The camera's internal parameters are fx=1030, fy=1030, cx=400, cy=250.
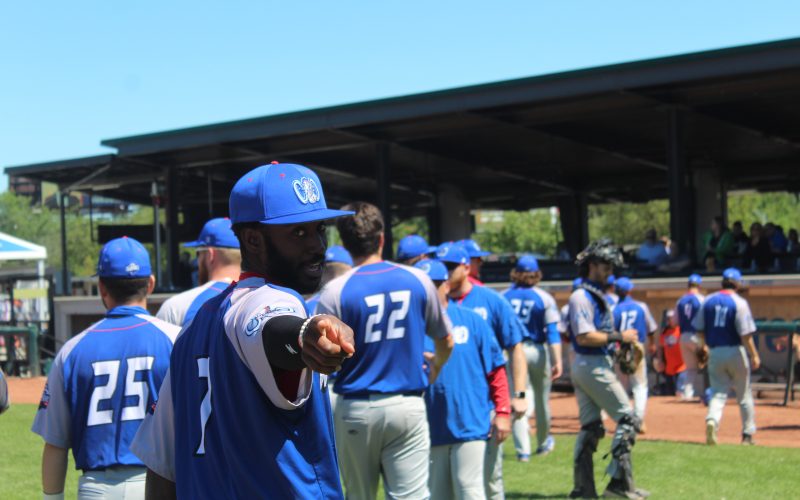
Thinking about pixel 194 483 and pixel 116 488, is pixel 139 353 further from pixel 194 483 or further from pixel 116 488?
pixel 194 483

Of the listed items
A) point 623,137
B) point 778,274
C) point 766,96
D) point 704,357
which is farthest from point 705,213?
point 704,357

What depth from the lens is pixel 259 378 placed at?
2.55 m

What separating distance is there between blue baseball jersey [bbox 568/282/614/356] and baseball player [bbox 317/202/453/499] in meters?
3.22

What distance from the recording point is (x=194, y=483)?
2.79 meters

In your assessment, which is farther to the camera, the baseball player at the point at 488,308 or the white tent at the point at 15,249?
the white tent at the point at 15,249

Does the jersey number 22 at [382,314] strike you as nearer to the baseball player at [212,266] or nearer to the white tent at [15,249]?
the baseball player at [212,266]

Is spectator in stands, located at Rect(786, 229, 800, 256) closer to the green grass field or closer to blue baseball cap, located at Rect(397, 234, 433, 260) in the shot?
the green grass field

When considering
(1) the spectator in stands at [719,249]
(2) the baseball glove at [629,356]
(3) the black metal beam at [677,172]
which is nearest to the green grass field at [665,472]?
(2) the baseball glove at [629,356]

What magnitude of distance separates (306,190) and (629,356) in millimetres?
7006

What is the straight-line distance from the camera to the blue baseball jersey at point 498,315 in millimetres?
7252

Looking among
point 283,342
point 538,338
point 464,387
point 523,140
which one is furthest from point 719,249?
point 283,342

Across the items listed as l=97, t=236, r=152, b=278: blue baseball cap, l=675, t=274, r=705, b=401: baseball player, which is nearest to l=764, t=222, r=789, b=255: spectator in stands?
l=675, t=274, r=705, b=401: baseball player

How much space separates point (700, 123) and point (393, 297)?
19534mm

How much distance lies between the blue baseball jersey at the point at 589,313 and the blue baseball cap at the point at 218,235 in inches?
158
